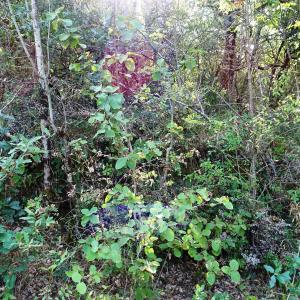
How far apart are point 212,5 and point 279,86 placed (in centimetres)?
126

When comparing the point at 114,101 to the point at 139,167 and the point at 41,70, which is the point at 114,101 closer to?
the point at 139,167

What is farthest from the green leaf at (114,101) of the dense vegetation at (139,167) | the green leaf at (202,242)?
the green leaf at (202,242)

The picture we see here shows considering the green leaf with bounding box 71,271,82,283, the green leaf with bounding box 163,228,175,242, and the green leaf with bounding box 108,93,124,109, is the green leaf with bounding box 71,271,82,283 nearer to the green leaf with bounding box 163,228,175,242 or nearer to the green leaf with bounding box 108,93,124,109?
the green leaf with bounding box 163,228,175,242

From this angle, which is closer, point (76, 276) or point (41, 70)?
point (76, 276)

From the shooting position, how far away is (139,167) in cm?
233

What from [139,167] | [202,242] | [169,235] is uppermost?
[139,167]

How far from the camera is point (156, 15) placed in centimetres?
340

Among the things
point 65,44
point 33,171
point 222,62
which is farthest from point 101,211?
point 222,62

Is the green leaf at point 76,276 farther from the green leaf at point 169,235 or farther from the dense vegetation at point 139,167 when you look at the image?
the green leaf at point 169,235

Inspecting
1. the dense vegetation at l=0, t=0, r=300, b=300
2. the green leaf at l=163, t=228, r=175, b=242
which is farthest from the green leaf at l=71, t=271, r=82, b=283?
the green leaf at l=163, t=228, r=175, b=242

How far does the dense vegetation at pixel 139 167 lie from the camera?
1862 millimetres

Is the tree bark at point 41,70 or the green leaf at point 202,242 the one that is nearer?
the green leaf at point 202,242

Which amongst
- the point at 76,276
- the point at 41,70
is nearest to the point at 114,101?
the point at 76,276

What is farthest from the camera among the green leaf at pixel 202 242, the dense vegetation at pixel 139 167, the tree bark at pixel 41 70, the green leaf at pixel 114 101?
the tree bark at pixel 41 70
